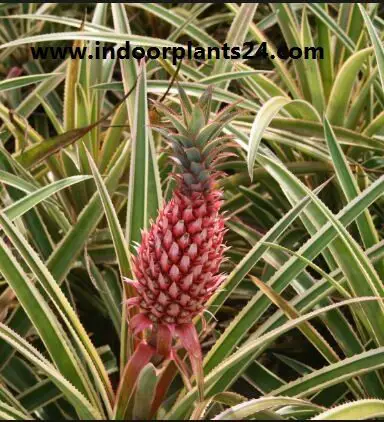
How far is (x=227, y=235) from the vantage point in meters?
1.69

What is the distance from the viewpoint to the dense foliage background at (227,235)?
3.59ft

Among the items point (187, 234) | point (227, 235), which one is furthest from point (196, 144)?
point (227, 235)

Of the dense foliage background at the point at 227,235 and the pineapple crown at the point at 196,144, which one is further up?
the pineapple crown at the point at 196,144

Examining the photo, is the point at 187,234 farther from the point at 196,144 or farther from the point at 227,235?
the point at 227,235

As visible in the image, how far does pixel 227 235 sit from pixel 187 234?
2.54 feet

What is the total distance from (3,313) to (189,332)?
495mm

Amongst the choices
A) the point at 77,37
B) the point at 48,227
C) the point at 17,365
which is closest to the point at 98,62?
the point at 77,37

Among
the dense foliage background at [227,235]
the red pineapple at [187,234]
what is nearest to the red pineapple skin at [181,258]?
the red pineapple at [187,234]

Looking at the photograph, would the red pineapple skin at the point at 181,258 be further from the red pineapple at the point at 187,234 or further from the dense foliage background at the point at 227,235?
the dense foliage background at the point at 227,235

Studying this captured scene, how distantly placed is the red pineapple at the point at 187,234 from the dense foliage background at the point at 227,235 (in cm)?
6

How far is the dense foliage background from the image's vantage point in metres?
1.09

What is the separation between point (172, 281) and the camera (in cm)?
94

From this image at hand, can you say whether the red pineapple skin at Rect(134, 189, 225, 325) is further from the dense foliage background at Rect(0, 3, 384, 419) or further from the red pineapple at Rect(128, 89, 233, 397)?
the dense foliage background at Rect(0, 3, 384, 419)

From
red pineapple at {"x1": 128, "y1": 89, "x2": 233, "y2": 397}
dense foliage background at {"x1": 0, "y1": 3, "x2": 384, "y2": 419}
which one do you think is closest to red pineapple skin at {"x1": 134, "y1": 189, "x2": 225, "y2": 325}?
red pineapple at {"x1": 128, "y1": 89, "x2": 233, "y2": 397}
